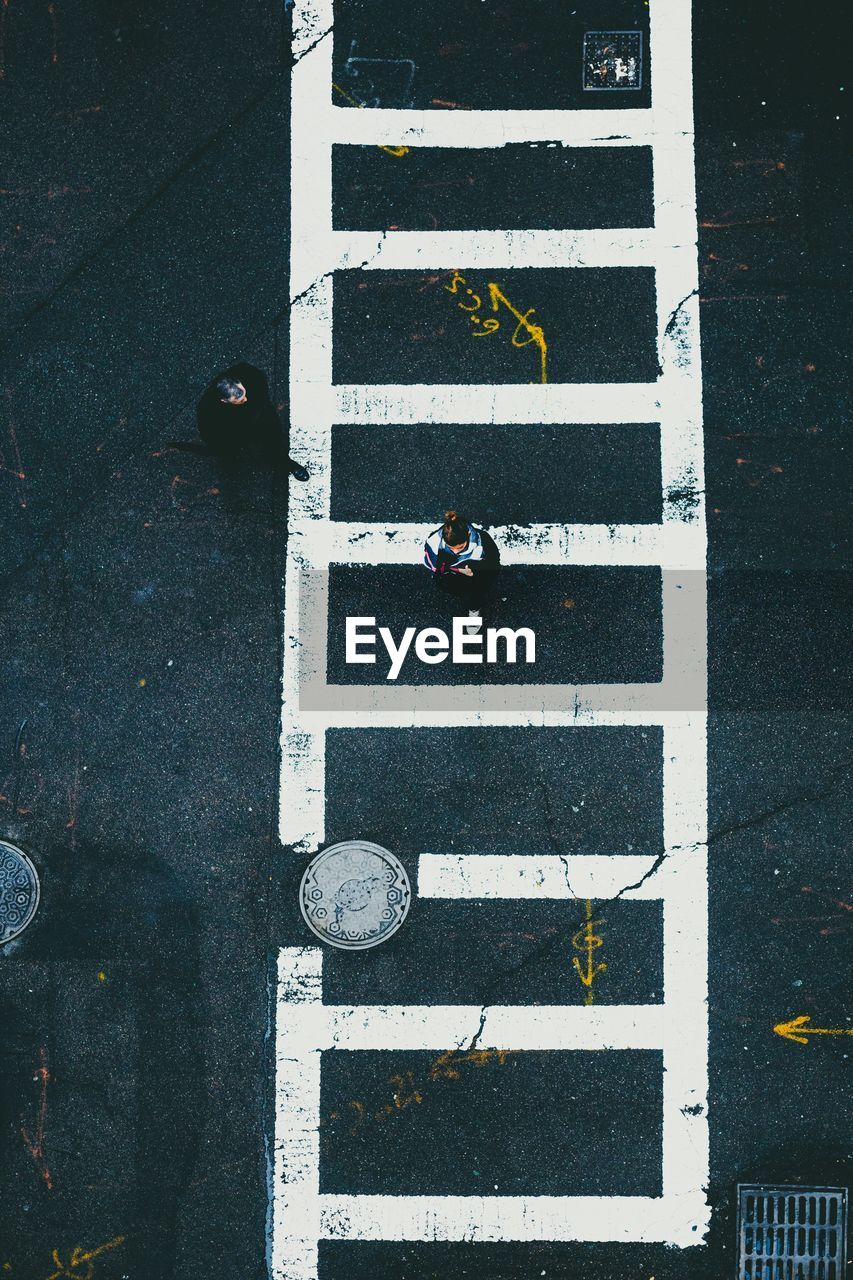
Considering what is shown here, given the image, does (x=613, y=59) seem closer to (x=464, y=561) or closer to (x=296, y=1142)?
(x=464, y=561)

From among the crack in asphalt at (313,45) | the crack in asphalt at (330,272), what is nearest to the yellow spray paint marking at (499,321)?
the crack in asphalt at (330,272)

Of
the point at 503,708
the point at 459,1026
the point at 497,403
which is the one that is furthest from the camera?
the point at 497,403

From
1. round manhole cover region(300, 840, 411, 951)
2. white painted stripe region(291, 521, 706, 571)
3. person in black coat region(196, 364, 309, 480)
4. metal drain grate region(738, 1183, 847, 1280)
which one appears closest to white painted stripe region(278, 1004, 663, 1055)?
round manhole cover region(300, 840, 411, 951)

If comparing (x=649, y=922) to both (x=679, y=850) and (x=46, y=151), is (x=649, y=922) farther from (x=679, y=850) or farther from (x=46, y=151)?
(x=46, y=151)

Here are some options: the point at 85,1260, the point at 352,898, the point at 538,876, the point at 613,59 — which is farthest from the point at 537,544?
the point at 85,1260

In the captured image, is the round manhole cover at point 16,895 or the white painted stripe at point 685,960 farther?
the round manhole cover at point 16,895

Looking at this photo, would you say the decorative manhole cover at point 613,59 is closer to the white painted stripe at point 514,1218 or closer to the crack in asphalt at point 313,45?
the crack in asphalt at point 313,45
